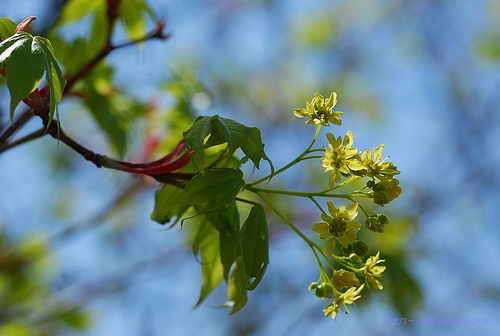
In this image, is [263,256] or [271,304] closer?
[263,256]

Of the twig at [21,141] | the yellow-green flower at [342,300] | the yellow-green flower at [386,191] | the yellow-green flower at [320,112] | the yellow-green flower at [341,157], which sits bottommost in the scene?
the yellow-green flower at [342,300]

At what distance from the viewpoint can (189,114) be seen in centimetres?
150

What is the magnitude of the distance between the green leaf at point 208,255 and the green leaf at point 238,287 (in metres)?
0.04

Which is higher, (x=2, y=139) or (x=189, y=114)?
(x=189, y=114)

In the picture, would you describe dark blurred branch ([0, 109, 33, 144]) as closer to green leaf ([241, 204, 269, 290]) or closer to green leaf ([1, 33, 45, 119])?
green leaf ([1, 33, 45, 119])

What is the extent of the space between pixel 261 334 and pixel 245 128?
2.75 meters

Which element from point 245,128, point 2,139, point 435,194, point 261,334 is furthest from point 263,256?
point 435,194

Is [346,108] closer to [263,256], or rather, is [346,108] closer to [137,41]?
[137,41]

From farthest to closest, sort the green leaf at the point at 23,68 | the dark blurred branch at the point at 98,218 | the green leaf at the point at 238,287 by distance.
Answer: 1. the dark blurred branch at the point at 98,218
2. the green leaf at the point at 238,287
3. the green leaf at the point at 23,68

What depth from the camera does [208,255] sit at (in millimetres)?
1001

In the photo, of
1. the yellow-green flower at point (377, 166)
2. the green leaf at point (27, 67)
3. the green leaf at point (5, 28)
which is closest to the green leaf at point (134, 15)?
the green leaf at point (5, 28)

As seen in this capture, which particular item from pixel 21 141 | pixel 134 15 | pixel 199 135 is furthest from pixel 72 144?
pixel 134 15

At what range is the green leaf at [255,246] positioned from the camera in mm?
824

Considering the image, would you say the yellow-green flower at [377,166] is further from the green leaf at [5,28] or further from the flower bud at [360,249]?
the green leaf at [5,28]
